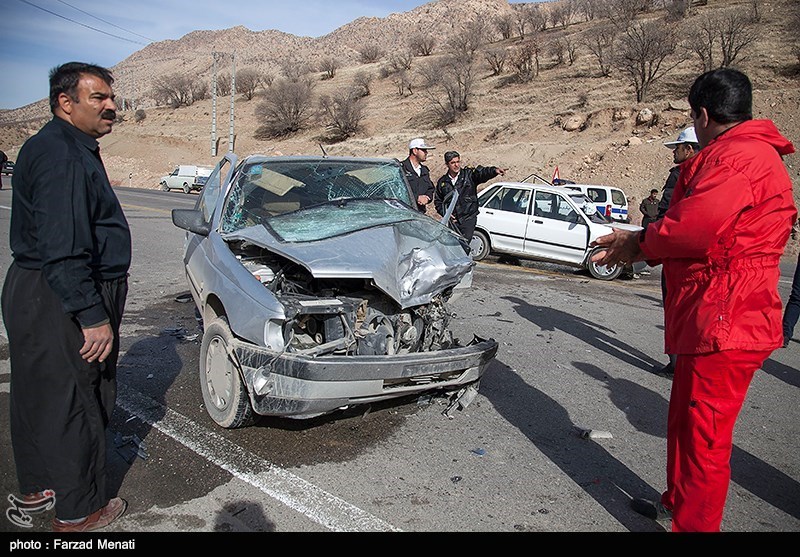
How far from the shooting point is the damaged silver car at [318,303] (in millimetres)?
3490

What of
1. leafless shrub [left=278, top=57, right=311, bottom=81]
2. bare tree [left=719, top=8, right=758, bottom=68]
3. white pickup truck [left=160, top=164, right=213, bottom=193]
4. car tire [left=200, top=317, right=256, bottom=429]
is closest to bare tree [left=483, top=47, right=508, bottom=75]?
bare tree [left=719, top=8, right=758, bottom=68]

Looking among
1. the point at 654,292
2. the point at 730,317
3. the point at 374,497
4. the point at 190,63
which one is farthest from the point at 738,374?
the point at 190,63

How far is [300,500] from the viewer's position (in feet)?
10.4

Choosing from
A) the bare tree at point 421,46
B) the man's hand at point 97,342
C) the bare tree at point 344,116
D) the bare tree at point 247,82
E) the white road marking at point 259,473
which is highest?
the bare tree at point 421,46

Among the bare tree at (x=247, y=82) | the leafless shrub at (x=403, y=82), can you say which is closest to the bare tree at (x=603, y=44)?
the leafless shrub at (x=403, y=82)

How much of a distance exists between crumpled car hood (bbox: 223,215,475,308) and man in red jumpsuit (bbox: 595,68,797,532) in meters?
1.62

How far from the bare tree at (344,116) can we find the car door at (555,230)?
29.8 metres

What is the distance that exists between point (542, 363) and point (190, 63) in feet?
355

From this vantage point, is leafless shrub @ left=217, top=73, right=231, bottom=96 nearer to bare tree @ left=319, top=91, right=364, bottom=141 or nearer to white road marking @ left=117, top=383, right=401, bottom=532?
bare tree @ left=319, top=91, right=364, bottom=141

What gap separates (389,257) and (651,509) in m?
2.12

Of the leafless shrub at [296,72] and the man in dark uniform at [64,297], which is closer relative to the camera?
the man in dark uniform at [64,297]

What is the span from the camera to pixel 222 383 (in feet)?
12.9

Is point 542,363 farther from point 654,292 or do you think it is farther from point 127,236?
point 654,292

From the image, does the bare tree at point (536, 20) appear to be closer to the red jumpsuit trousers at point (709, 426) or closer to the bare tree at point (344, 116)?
the bare tree at point (344, 116)
